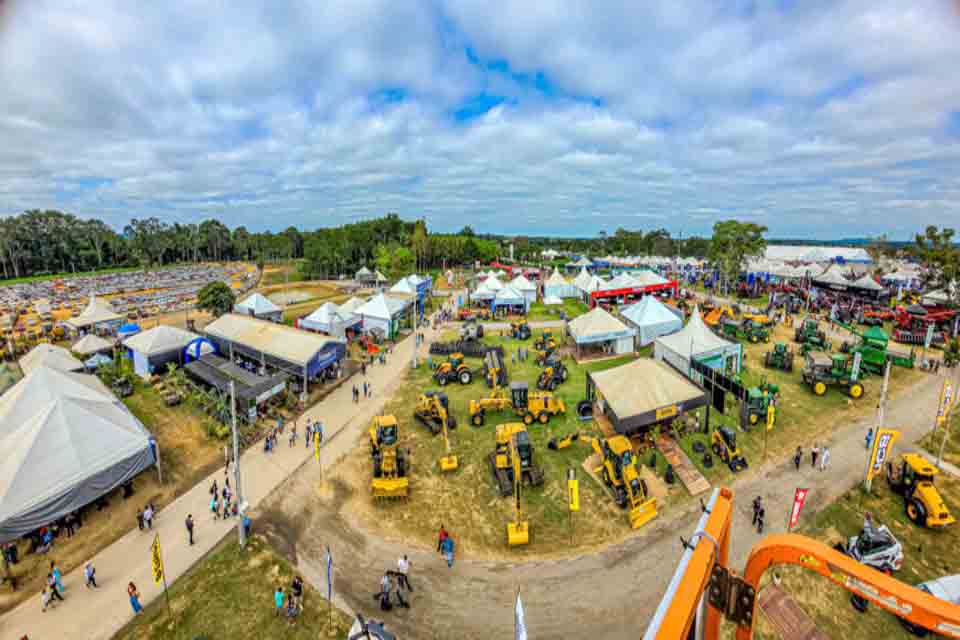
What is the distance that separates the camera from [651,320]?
2733cm

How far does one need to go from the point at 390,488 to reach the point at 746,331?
91.9ft

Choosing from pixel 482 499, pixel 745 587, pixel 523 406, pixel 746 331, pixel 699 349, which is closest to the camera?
pixel 745 587

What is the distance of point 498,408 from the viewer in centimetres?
1883

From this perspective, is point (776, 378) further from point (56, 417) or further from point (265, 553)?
point (56, 417)

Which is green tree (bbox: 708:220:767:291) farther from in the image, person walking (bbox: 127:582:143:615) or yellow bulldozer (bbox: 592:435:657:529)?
person walking (bbox: 127:582:143:615)

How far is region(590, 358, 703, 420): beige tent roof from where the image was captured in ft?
48.2

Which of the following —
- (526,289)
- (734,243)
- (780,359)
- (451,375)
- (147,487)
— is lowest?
(147,487)

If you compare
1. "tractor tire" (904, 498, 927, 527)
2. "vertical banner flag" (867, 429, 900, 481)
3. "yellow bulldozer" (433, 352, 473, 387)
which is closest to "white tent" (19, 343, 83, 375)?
"yellow bulldozer" (433, 352, 473, 387)

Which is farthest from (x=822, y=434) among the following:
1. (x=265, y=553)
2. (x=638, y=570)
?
(x=265, y=553)

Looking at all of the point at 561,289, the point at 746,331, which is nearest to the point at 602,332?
the point at 746,331

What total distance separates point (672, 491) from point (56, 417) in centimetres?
2053

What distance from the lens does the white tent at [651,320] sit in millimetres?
26984

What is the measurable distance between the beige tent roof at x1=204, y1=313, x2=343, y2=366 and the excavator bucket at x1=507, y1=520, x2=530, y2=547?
1437 cm

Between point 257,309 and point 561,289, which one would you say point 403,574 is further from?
point 561,289
